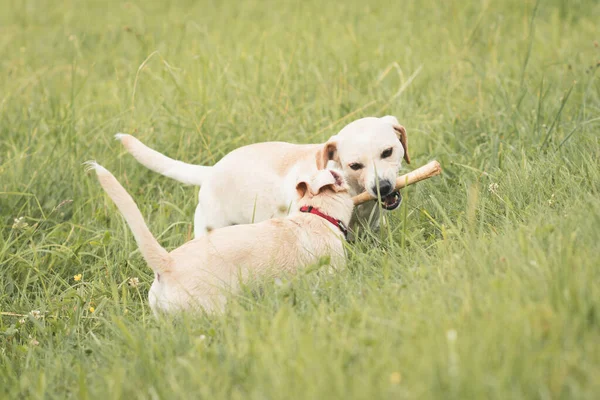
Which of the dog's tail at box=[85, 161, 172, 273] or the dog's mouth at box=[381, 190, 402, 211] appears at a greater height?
the dog's tail at box=[85, 161, 172, 273]

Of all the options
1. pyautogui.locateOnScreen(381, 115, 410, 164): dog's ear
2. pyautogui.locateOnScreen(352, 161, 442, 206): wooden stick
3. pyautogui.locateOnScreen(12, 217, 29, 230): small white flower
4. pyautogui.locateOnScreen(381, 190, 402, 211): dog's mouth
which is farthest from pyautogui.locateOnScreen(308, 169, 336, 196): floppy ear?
pyautogui.locateOnScreen(12, 217, 29, 230): small white flower

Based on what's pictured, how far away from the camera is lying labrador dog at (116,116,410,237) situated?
12.9ft

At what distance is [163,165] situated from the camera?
14.4 feet

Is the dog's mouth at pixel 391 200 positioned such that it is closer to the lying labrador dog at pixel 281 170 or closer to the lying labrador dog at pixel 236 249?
the lying labrador dog at pixel 281 170

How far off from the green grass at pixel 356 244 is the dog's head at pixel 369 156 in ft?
0.72

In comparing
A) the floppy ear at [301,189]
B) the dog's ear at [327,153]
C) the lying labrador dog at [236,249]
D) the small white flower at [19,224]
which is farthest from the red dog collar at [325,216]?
the small white flower at [19,224]

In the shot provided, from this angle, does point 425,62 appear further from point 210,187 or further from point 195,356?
point 195,356

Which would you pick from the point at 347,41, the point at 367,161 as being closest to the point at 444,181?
the point at 367,161

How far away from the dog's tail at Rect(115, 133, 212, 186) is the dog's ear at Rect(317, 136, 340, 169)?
0.82 meters

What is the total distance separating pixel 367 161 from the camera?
3.92 metres

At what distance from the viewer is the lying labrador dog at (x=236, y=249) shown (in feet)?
10.2

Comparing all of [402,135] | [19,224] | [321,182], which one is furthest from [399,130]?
[19,224]

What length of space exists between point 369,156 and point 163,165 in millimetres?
1369

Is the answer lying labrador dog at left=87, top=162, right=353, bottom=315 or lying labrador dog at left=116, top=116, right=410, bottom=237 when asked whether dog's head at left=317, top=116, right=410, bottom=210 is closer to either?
lying labrador dog at left=116, top=116, right=410, bottom=237
